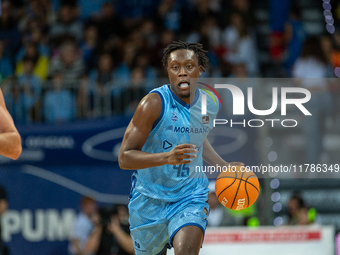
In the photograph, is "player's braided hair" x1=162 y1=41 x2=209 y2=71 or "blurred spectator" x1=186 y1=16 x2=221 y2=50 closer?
"player's braided hair" x1=162 y1=41 x2=209 y2=71

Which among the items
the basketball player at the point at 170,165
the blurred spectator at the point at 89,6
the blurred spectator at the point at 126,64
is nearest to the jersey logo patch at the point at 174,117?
the basketball player at the point at 170,165

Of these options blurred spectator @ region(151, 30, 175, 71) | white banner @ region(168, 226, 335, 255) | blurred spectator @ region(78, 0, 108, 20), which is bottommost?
white banner @ region(168, 226, 335, 255)

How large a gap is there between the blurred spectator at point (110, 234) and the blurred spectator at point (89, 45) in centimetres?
348

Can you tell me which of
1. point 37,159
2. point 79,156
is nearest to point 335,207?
point 79,156

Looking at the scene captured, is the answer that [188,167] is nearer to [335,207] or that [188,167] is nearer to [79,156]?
[79,156]

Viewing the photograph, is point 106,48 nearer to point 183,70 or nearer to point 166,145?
point 183,70

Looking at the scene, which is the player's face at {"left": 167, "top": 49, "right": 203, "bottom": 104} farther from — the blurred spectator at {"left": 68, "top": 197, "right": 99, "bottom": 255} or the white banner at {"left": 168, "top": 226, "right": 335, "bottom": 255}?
the blurred spectator at {"left": 68, "top": 197, "right": 99, "bottom": 255}

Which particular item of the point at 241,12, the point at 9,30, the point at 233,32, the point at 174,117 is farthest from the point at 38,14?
the point at 174,117

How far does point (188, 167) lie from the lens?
15.2 feet

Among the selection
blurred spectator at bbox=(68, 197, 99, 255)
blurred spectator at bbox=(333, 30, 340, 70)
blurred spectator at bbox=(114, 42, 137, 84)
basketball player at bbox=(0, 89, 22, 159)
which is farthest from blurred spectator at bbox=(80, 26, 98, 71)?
basketball player at bbox=(0, 89, 22, 159)

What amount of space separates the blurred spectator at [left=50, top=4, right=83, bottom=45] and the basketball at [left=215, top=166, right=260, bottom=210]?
22.7ft

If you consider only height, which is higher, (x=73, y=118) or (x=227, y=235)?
(x=73, y=118)

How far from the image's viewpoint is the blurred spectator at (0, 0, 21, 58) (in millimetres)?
11461

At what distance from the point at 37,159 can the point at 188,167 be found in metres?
5.22
